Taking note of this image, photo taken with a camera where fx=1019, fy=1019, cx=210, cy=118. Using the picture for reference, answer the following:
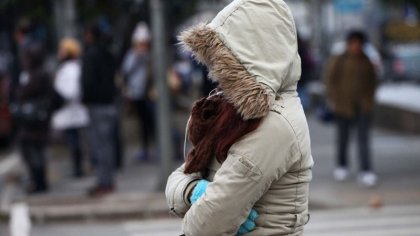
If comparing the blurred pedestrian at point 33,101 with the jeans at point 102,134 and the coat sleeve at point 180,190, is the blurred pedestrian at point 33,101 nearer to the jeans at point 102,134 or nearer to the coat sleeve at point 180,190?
the jeans at point 102,134

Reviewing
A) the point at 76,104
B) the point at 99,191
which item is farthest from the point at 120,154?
the point at 99,191

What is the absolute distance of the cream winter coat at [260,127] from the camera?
10.3 ft

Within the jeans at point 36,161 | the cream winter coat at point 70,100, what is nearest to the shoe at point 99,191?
the jeans at point 36,161

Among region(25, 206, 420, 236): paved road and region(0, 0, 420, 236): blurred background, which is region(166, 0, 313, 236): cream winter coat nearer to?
region(0, 0, 420, 236): blurred background

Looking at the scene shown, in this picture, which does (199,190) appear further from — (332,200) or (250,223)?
(332,200)

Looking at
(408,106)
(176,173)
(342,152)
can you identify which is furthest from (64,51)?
(176,173)

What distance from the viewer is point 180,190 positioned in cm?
340

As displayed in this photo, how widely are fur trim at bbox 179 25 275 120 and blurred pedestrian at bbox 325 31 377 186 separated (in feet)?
28.8

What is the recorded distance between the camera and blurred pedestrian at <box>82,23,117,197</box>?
37.6ft

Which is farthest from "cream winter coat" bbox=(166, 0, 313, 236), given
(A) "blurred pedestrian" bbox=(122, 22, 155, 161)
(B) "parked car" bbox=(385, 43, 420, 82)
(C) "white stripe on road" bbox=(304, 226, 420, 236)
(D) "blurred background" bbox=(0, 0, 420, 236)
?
(B) "parked car" bbox=(385, 43, 420, 82)

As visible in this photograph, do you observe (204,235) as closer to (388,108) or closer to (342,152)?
(342,152)

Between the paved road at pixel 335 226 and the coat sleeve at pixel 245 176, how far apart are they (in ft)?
20.2

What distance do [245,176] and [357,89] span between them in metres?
9.08

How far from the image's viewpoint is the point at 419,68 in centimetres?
3831
